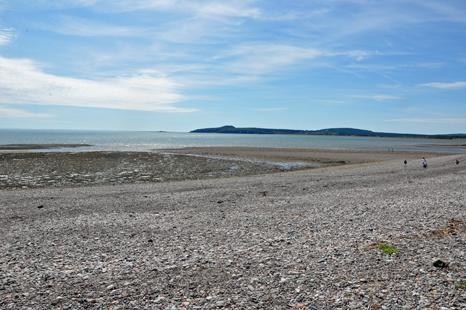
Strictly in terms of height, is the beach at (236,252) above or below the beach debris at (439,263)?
below

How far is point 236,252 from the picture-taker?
888 cm

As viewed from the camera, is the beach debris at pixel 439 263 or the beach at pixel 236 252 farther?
the beach debris at pixel 439 263

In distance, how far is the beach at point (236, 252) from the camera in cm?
634

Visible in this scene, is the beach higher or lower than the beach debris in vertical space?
lower

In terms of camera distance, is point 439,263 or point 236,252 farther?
point 236,252

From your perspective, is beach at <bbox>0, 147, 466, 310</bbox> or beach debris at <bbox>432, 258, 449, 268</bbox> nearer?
beach at <bbox>0, 147, 466, 310</bbox>

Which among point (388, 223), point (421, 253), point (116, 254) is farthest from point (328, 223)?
point (116, 254)

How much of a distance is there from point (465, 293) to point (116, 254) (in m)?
8.89

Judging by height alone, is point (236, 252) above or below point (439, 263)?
below

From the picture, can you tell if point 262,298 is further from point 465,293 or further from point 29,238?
point 29,238

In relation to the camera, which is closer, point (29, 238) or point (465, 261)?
point (465, 261)

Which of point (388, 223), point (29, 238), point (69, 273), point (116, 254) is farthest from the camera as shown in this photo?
point (388, 223)

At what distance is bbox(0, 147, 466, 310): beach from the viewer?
20.8ft

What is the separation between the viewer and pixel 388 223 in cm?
1144
